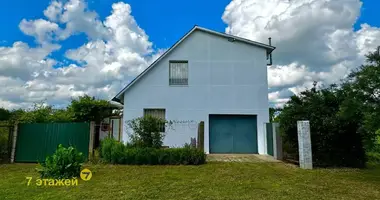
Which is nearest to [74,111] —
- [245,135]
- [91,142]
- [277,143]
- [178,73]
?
[91,142]

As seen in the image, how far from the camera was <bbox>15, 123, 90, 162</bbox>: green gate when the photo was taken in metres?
9.99

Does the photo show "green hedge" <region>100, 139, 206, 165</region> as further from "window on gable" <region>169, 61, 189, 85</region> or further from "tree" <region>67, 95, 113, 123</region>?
"tree" <region>67, 95, 113, 123</region>

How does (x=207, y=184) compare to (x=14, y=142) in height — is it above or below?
below

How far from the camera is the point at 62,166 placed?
6898 mm

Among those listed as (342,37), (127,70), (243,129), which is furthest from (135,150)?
(342,37)

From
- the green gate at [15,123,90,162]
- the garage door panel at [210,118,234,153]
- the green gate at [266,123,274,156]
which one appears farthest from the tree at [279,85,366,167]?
the green gate at [15,123,90,162]

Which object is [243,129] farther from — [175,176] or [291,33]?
[175,176]

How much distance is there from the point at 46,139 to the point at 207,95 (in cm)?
806

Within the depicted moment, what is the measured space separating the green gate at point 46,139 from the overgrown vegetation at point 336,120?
8.41 metres

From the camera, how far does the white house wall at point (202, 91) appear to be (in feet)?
43.3

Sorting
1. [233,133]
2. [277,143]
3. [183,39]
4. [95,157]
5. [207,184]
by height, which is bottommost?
[207,184]

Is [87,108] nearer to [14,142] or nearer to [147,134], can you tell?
[14,142]

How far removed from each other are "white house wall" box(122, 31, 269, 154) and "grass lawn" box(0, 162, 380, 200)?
16.2 feet

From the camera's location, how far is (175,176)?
708 cm
